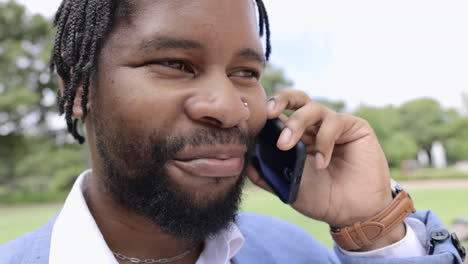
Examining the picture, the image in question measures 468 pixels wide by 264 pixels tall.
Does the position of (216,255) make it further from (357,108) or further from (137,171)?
(357,108)

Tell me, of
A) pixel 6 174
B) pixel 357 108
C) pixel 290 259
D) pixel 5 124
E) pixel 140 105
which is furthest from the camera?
pixel 357 108

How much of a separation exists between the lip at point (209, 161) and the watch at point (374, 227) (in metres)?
0.54

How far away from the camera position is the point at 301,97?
148 centimetres

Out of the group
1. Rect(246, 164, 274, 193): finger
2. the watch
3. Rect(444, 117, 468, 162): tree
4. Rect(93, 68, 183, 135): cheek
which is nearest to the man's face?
Rect(93, 68, 183, 135): cheek

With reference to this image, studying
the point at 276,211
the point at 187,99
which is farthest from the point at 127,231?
the point at 276,211

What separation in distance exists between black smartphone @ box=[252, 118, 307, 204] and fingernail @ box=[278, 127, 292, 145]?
62 mm

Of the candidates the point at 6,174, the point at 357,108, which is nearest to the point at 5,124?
the point at 6,174

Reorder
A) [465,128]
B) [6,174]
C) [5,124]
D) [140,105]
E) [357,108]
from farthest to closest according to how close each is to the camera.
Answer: [357,108] < [465,128] < [6,174] < [5,124] < [140,105]

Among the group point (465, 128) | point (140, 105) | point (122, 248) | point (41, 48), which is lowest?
point (465, 128)

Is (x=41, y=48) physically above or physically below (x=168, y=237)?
below

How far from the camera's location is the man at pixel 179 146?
3.64ft

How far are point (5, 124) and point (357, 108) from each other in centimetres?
3556

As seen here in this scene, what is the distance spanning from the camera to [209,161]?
1.13 metres

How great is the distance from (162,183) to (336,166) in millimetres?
764
